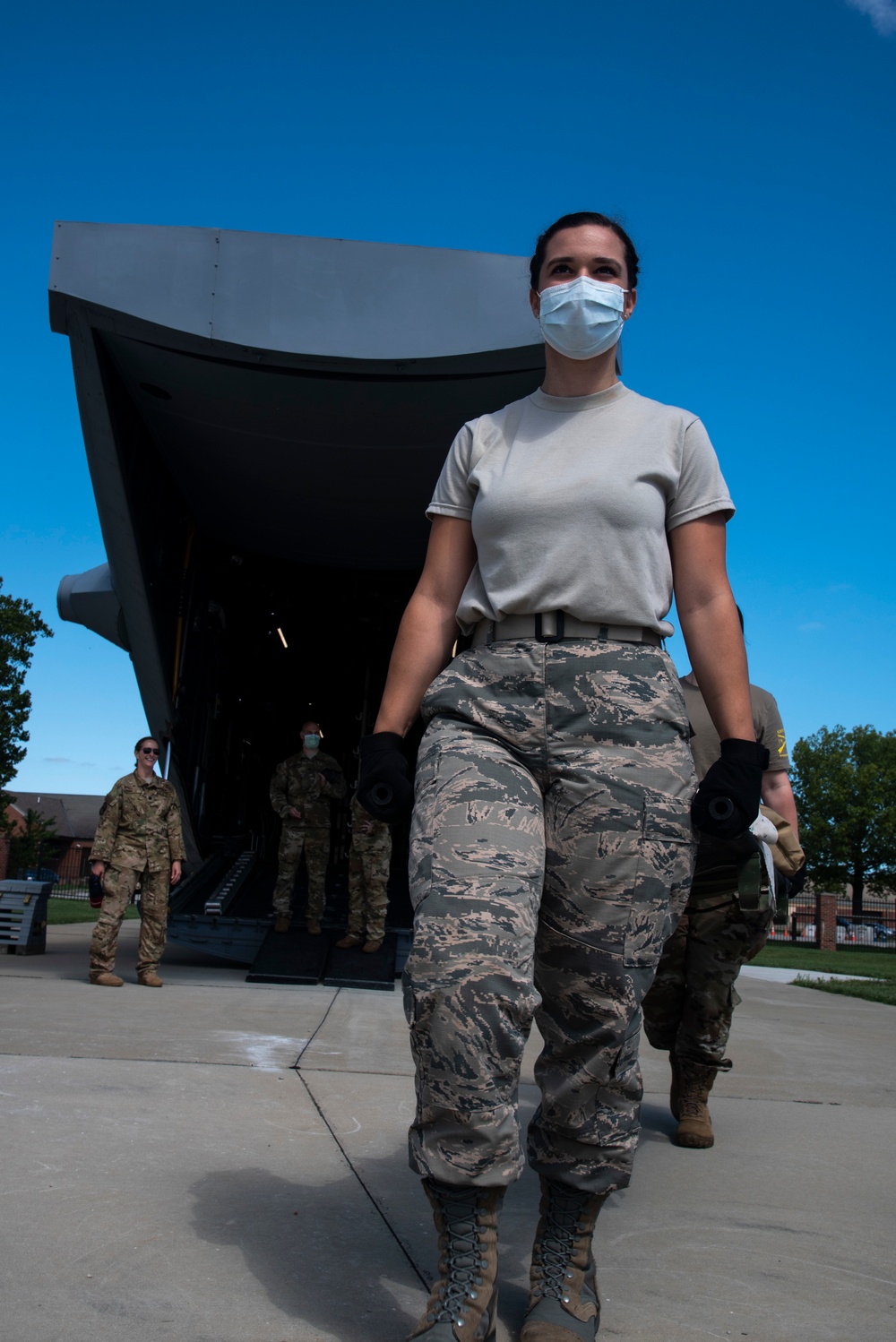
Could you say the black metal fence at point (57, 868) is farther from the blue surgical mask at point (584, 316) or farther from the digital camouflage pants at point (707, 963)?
the blue surgical mask at point (584, 316)

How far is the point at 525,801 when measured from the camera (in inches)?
74.0

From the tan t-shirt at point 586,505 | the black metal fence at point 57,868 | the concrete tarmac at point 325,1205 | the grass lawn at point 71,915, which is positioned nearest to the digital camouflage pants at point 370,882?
the concrete tarmac at point 325,1205

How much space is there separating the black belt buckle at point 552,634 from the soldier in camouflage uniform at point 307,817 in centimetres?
728

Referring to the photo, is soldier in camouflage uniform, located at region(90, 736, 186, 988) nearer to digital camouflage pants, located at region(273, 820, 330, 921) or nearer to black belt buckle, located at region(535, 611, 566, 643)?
digital camouflage pants, located at region(273, 820, 330, 921)

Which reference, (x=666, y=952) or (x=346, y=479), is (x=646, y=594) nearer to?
(x=666, y=952)

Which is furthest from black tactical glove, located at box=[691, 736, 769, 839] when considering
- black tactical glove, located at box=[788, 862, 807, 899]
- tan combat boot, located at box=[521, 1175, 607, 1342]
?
black tactical glove, located at box=[788, 862, 807, 899]

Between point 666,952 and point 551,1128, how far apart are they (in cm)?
171

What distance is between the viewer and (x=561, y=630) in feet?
6.66

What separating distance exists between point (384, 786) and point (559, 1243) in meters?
0.85

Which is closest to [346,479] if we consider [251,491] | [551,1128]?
[251,491]

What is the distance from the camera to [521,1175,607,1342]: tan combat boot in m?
1.70

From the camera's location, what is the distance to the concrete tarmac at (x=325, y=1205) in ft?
5.91

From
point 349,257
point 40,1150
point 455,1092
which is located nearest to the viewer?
point 455,1092

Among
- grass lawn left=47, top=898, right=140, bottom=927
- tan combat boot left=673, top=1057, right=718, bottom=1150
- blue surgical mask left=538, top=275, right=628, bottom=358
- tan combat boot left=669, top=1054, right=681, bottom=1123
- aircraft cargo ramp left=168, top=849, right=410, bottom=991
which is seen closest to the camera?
blue surgical mask left=538, top=275, right=628, bottom=358
